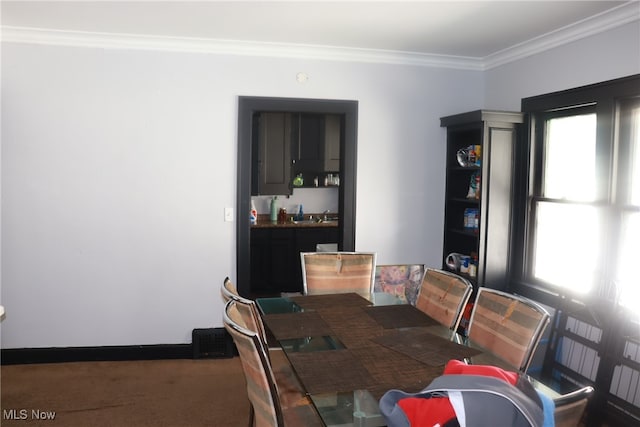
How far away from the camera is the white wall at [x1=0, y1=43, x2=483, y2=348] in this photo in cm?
402

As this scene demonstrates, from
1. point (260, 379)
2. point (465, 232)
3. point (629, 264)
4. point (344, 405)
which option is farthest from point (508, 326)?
point (465, 232)

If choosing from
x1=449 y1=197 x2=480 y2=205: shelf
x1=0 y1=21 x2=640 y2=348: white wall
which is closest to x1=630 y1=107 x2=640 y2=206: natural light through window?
x1=0 y1=21 x2=640 y2=348: white wall

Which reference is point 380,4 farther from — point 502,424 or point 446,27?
point 502,424

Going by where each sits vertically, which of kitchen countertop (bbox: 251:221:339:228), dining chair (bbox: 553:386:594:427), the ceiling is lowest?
dining chair (bbox: 553:386:594:427)

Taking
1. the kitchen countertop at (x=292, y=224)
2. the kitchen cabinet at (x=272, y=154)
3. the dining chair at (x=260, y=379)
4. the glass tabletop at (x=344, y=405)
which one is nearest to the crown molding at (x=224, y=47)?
the kitchen cabinet at (x=272, y=154)

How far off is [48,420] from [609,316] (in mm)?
3406

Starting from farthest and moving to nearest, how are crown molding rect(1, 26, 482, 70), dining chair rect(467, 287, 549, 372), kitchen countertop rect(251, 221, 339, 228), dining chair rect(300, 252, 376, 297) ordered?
1. kitchen countertop rect(251, 221, 339, 228)
2. crown molding rect(1, 26, 482, 70)
3. dining chair rect(300, 252, 376, 297)
4. dining chair rect(467, 287, 549, 372)

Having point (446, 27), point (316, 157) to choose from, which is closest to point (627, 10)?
point (446, 27)

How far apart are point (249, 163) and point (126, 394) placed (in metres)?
1.91

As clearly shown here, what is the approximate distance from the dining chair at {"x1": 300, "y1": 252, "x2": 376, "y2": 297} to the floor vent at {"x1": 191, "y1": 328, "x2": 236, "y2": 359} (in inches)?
42.7

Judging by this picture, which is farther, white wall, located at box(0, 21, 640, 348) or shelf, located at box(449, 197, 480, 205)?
shelf, located at box(449, 197, 480, 205)

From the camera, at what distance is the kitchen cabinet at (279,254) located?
6203mm

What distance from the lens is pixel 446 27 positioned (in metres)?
3.65

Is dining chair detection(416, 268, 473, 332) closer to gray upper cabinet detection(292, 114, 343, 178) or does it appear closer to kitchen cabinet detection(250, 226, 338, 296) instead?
kitchen cabinet detection(250, 226, 338, 296)
